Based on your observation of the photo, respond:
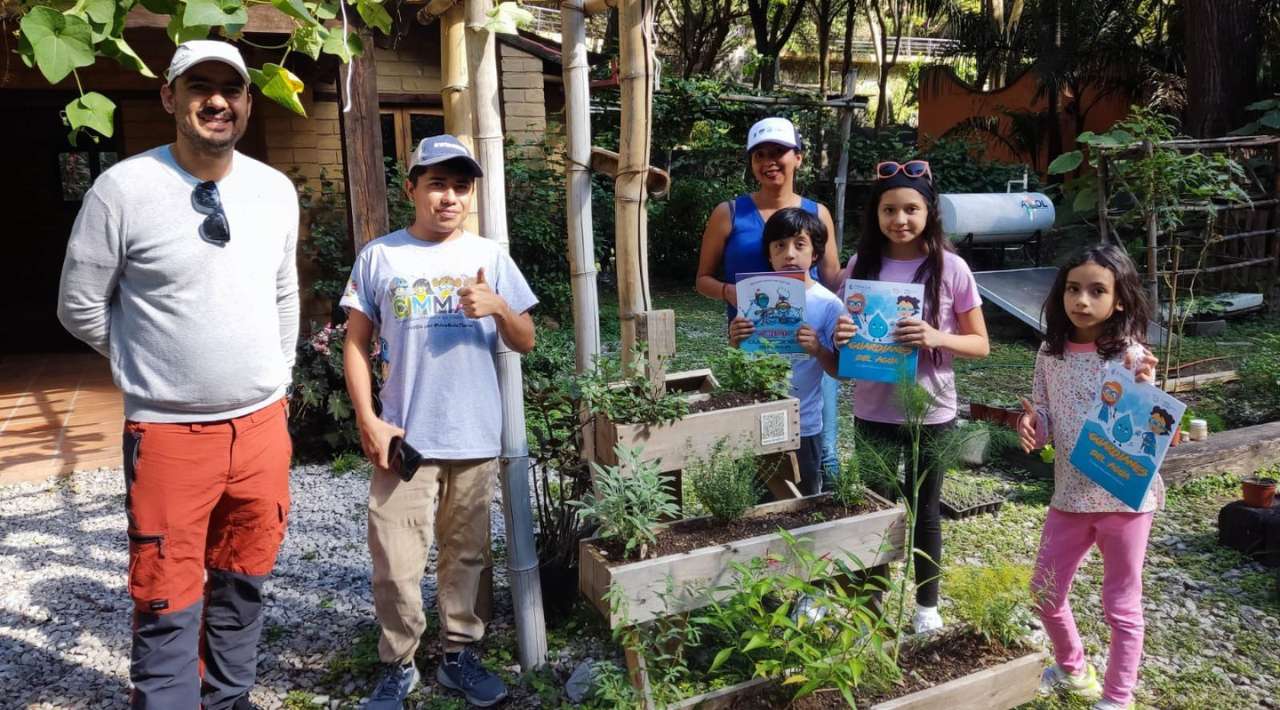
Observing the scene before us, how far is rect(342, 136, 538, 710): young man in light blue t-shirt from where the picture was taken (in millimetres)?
2578

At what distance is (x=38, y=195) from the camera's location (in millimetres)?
11102

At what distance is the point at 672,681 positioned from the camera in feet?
8.58

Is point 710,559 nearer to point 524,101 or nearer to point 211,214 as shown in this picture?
point 211,214

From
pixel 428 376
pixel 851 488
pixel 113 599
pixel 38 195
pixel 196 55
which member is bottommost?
pixel 113 599

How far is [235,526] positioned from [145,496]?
0.30 m

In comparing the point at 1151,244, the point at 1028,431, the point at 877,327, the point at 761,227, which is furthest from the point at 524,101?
the point at 1028,431

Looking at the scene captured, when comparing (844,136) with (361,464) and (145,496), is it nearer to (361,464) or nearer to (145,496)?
(361,464)

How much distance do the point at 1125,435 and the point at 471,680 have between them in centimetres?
209

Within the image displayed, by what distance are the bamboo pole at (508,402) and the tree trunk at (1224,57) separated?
11.5 meters

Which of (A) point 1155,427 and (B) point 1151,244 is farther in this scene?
(B) point 1151,244

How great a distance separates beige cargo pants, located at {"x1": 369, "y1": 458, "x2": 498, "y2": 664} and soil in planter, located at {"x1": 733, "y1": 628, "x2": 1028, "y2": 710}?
965 mm

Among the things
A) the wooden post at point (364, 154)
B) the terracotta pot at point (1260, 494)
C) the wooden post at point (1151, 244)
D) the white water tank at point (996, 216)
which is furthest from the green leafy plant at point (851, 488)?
the white water tank at point (996, 216)

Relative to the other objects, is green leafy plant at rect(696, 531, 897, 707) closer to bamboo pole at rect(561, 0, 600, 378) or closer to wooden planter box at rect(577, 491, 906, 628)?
wooden planter box at rect(577, 491, 906, 628)

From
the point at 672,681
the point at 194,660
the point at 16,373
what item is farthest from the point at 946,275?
the point at 16,373
